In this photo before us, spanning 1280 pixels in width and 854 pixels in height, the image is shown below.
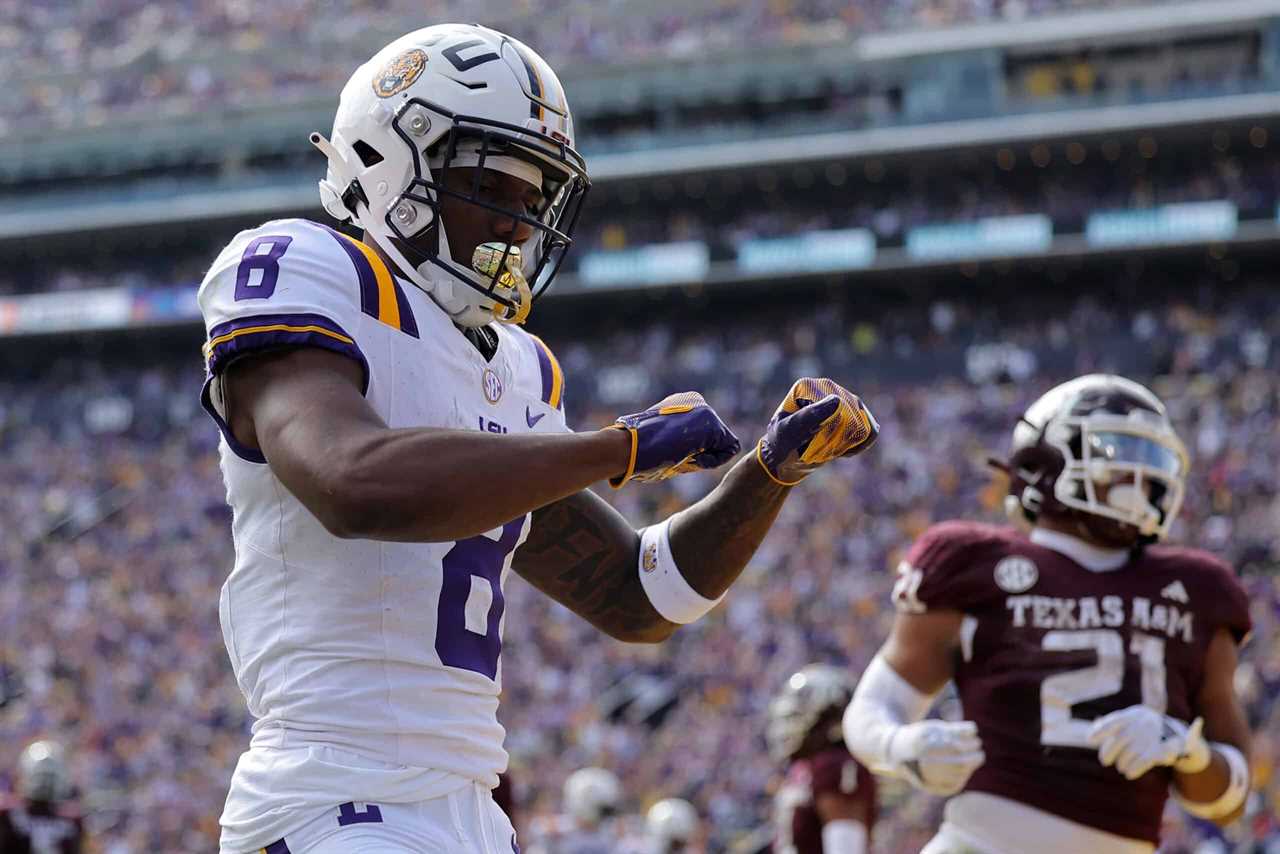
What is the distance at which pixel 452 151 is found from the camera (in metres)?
2.74

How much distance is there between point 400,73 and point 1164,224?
79.1 ft

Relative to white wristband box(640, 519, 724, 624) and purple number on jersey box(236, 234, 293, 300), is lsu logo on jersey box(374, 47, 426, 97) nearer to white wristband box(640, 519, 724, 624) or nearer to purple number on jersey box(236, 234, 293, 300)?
purple number on jersey box(236, 234, 293, 300)

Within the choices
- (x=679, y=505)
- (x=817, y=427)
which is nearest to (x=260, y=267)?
(x=817, y=427)

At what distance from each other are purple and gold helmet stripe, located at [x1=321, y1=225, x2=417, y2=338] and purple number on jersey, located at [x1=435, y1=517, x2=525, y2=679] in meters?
0.34

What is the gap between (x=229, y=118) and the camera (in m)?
31.4

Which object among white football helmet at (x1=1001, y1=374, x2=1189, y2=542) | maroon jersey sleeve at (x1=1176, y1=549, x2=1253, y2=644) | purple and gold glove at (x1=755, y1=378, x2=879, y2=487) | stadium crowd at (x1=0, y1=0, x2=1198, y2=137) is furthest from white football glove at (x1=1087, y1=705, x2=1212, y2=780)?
stadium crowd at (x1=0, y1=0, x2=1198, y2=137)

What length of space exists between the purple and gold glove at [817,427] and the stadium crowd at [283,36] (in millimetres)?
24882

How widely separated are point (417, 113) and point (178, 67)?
32067mm

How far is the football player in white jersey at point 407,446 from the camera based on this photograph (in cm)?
232

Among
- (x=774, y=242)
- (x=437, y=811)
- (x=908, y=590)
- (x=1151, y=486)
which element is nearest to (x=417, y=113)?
(x=437, y=811)

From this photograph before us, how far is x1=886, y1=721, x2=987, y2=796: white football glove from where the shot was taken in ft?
12.6

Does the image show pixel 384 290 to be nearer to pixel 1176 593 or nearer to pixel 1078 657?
pixel 1078 657

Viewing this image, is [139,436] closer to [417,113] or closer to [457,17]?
[457,17]

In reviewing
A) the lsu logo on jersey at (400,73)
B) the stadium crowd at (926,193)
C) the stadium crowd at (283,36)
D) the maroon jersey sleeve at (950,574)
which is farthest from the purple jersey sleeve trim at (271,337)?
the stadium crowd at (283,36)
